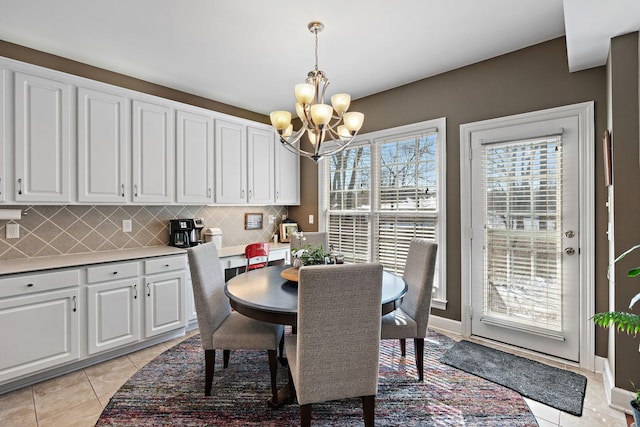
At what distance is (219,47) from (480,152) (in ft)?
8.44

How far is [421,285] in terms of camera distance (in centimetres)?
241

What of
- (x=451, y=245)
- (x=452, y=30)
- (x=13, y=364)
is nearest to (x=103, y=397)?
(x=13, y=364)

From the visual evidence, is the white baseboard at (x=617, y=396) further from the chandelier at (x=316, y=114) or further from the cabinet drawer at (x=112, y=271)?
the cabinet drawer at (x=112, y=271)

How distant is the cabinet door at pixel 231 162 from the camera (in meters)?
3.86

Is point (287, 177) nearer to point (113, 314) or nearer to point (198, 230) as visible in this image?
point (198, 230)

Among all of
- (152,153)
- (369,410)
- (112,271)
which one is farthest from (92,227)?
(369,410)

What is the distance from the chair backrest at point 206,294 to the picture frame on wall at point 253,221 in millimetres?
1954

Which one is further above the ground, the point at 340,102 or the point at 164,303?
the point at 340,102

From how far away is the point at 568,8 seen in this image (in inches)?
75.4

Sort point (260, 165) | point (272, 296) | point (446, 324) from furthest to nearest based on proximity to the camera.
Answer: point (260, 165) → point (446, 324) → point (272, 296)

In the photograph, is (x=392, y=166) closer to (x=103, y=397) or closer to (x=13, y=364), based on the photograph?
(x=103, y=397)

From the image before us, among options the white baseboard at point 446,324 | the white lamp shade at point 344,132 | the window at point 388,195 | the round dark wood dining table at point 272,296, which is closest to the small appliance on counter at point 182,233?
the round dark wood dining table at point 272,296

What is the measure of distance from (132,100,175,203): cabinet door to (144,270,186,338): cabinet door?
0.80 m

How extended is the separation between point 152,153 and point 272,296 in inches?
84.3
